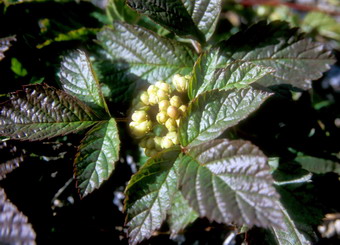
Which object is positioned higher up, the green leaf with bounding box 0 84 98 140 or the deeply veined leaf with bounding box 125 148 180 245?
the green leaf with bounding box 0 84 98 140

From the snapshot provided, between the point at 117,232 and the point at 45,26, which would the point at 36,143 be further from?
the point at 45,26

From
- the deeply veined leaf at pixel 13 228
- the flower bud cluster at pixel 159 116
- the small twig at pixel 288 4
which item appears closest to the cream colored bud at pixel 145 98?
the flower bud cluster at pixel 159 116

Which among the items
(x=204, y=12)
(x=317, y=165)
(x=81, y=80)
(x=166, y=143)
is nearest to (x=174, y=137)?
(x=166, y=143)

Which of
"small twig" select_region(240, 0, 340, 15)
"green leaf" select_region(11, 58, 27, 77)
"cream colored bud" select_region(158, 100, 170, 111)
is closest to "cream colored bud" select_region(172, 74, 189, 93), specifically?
"cream colored bud" select_region(158, 100, 170, 111)

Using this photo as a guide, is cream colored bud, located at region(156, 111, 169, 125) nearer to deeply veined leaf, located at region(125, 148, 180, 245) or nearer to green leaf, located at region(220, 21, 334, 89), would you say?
deeply veined leaf, located at region(125, 148, 180, 245)

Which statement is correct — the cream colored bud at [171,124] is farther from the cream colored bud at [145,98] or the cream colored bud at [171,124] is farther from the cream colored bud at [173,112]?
the cream colored bud at [145,98]

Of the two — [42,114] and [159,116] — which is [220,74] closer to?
[159,116]
